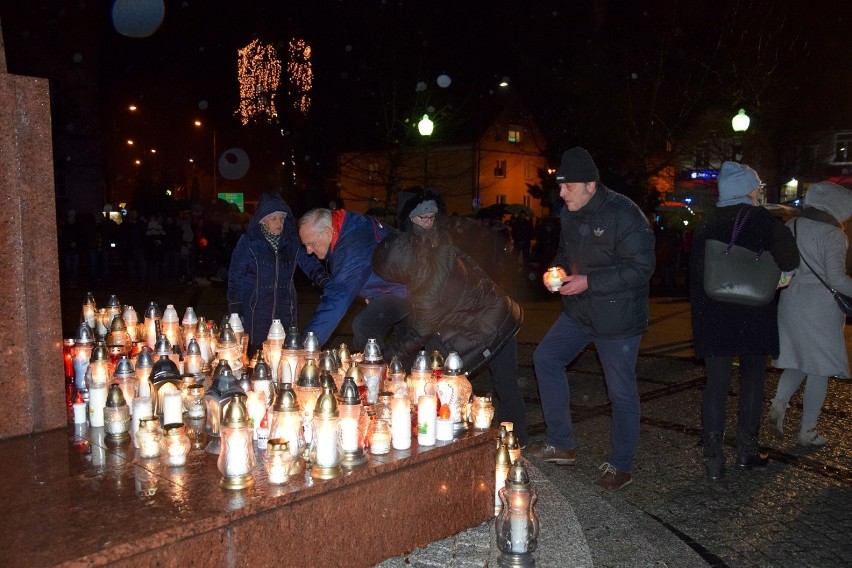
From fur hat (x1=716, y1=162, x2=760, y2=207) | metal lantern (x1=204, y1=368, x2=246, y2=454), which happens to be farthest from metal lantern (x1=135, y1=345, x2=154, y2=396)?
fur hat (x1=716, y1=162, x2=760, y2=207)

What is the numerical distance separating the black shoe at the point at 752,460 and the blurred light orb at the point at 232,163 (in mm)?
59167

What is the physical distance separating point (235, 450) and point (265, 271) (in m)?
3.38

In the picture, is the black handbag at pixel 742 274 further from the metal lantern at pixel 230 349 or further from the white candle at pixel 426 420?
the metal lantern at pixel 230 349

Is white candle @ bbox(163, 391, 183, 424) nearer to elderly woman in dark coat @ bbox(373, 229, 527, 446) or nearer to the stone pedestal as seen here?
the stone pedestal

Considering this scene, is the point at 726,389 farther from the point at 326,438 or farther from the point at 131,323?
the point at 131,323

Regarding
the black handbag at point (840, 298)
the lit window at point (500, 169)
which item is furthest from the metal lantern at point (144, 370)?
the lit window at point (500, 169)

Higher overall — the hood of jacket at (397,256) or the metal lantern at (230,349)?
the hood of jacket at (397,256)

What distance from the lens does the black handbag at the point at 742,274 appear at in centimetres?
502

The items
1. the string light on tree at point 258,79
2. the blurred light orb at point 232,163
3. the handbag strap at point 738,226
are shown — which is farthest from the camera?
the blurred light orb at point 232,163

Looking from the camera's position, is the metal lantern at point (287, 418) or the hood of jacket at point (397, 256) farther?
the hood of jacket at point (397, 256)

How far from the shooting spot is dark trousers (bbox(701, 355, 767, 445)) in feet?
17.2

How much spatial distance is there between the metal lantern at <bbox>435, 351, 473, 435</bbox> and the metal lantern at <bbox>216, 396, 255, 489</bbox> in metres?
1.10

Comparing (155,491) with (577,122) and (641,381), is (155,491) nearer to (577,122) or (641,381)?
(641,381)

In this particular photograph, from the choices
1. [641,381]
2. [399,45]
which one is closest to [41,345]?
[641,381]
